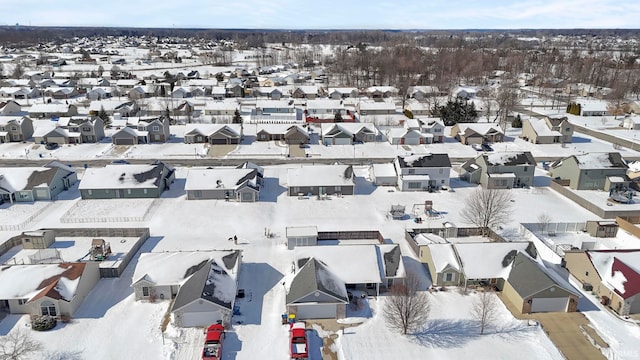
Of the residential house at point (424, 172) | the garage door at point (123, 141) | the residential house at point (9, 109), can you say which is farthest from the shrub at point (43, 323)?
the residential house at point (9, 109)

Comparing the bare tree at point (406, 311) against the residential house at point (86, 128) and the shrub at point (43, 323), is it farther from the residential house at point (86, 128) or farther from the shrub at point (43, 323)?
the residential house at point (86, 128)

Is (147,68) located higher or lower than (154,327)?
higher

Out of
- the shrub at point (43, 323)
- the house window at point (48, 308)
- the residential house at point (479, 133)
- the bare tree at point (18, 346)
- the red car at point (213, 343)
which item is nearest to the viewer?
the bare tree at point (18, 346)

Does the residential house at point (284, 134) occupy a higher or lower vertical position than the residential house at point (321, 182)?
higher

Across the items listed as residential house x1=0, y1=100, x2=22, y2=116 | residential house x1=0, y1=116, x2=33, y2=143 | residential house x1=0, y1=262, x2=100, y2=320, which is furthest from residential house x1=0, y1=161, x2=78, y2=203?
residential house x1=0, y1=100, x2=22, y2=116

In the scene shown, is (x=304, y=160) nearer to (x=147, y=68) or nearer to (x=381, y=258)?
(x=381, y=258)

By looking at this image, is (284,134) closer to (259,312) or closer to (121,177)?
(121,177)

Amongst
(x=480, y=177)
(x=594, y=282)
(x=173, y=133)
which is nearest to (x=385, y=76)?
(x=173, y=133)
